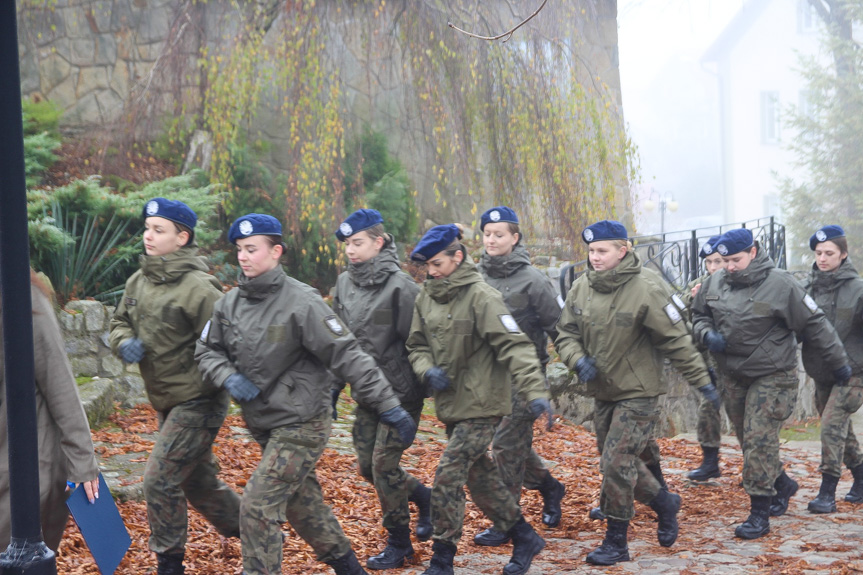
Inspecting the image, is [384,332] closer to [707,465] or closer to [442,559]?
[442,559]

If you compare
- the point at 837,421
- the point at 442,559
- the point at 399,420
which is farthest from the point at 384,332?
the point at 837,421

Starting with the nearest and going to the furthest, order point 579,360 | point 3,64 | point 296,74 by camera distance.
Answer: point 3,64 < point 579,360 < point 296,74

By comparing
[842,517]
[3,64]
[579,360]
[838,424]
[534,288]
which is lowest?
[842,517]

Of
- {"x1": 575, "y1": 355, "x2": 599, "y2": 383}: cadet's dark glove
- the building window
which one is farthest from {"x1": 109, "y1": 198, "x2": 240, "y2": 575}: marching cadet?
the building window

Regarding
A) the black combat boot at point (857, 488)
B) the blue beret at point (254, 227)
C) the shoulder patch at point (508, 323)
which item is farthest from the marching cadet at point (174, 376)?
the black combat boot at point (857, 488)

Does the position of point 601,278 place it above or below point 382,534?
above

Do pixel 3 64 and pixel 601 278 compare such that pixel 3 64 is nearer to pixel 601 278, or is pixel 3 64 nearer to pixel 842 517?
pixel 601 278

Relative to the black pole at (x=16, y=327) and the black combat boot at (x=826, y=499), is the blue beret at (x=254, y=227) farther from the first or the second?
the black combat boot at (x=826, y=499)

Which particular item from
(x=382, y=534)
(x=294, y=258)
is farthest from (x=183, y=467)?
(x=294, y=258)

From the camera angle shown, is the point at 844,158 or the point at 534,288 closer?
the point at 534,288

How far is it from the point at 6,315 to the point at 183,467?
2.23m

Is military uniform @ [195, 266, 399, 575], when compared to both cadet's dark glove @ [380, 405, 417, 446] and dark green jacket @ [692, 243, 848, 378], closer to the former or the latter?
cadet's dark glove @ [380, 405, 417, 446]

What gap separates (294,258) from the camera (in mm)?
12906

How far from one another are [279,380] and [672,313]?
262 centimetres
